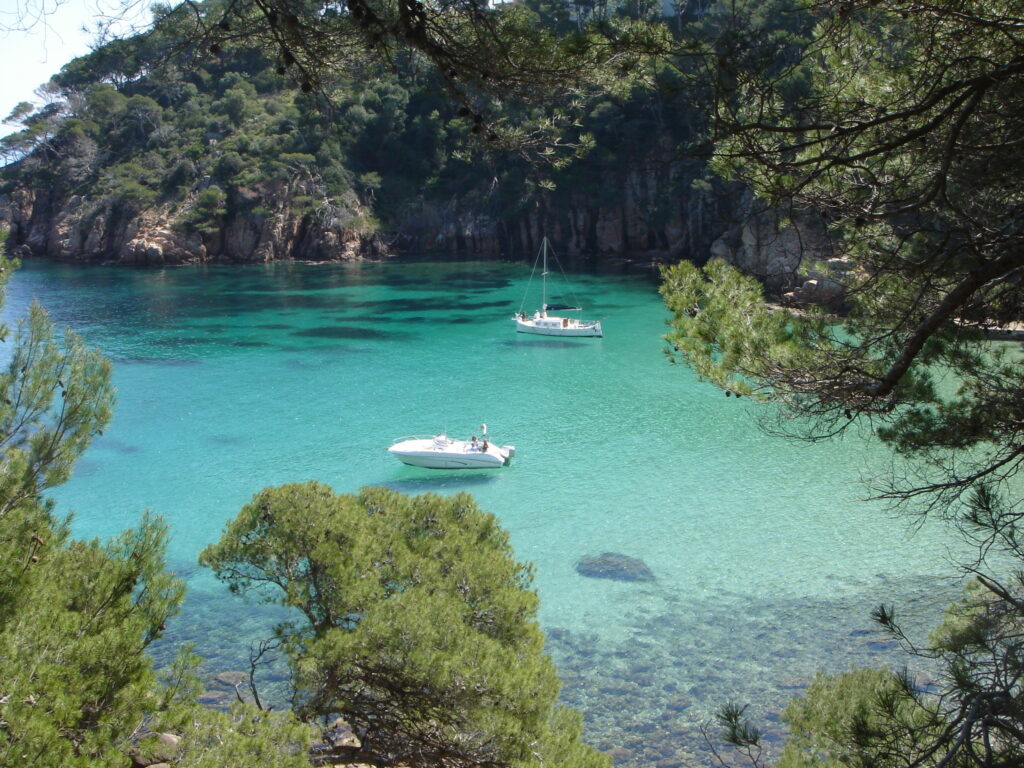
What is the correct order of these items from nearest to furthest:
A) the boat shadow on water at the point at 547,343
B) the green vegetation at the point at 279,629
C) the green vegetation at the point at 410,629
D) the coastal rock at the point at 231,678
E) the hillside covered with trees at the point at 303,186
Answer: the green vegetation at the point at 279,629
the green vegetation at the point at 410,629
the coastal rock at the point at 231,678
the boat shadow on water at the point at 547,343
the hillside covered with trees at the point at 303,186

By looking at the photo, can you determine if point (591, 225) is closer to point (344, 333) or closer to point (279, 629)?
point (344, 333)

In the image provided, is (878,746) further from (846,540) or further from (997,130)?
(846,540)

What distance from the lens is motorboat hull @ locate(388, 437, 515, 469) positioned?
49.7ft

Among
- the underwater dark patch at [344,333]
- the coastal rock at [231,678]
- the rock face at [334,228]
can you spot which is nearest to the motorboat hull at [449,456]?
the coastal rock at [231,678]

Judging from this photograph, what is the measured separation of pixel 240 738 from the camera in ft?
13.6

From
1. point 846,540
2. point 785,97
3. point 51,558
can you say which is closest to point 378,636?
point 51,558

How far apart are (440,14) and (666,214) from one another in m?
35.4

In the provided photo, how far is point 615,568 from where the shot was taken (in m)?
11.6

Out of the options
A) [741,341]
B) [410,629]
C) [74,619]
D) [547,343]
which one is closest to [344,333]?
[547,343]

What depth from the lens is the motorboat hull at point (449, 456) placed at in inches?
597

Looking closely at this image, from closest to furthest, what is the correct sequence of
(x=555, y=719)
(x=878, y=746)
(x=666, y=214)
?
1. (x=878, y=746)
2. (x=555, y=719)
3. (x=666, y=214)

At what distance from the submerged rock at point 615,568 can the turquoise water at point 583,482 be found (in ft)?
0.56

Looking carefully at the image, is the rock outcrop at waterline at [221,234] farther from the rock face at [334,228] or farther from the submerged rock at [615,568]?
the submerged rock at [615,568]

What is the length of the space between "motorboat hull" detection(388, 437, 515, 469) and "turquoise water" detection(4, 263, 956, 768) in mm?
222
